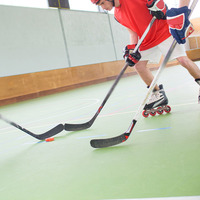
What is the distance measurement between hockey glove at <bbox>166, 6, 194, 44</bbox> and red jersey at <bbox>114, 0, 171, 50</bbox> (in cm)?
67

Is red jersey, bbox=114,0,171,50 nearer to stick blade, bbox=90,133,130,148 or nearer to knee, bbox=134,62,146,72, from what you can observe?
knee, bbox=134,62,146,72

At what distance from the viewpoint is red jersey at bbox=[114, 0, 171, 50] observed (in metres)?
2.53

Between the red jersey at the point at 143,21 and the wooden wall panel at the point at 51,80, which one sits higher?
the red jersey at the point at 143,21

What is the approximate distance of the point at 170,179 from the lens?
1.19 m

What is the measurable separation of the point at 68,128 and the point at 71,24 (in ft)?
27.4

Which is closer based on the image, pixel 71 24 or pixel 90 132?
pixel 90 132

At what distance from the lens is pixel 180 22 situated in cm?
181

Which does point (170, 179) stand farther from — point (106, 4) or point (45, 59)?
point (45, 59)

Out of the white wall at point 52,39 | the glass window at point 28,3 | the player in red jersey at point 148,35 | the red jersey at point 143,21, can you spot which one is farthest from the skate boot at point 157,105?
the glass window at point 28,3

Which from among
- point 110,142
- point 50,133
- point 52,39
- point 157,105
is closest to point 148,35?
point 157,105

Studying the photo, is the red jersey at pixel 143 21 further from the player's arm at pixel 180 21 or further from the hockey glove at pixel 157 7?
the player's arm at pixel 180 21

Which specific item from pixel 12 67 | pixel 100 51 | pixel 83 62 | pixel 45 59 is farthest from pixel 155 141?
pixel 100 51

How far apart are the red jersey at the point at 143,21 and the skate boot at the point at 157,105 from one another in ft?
1.66

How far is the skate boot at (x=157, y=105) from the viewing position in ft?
8.78
